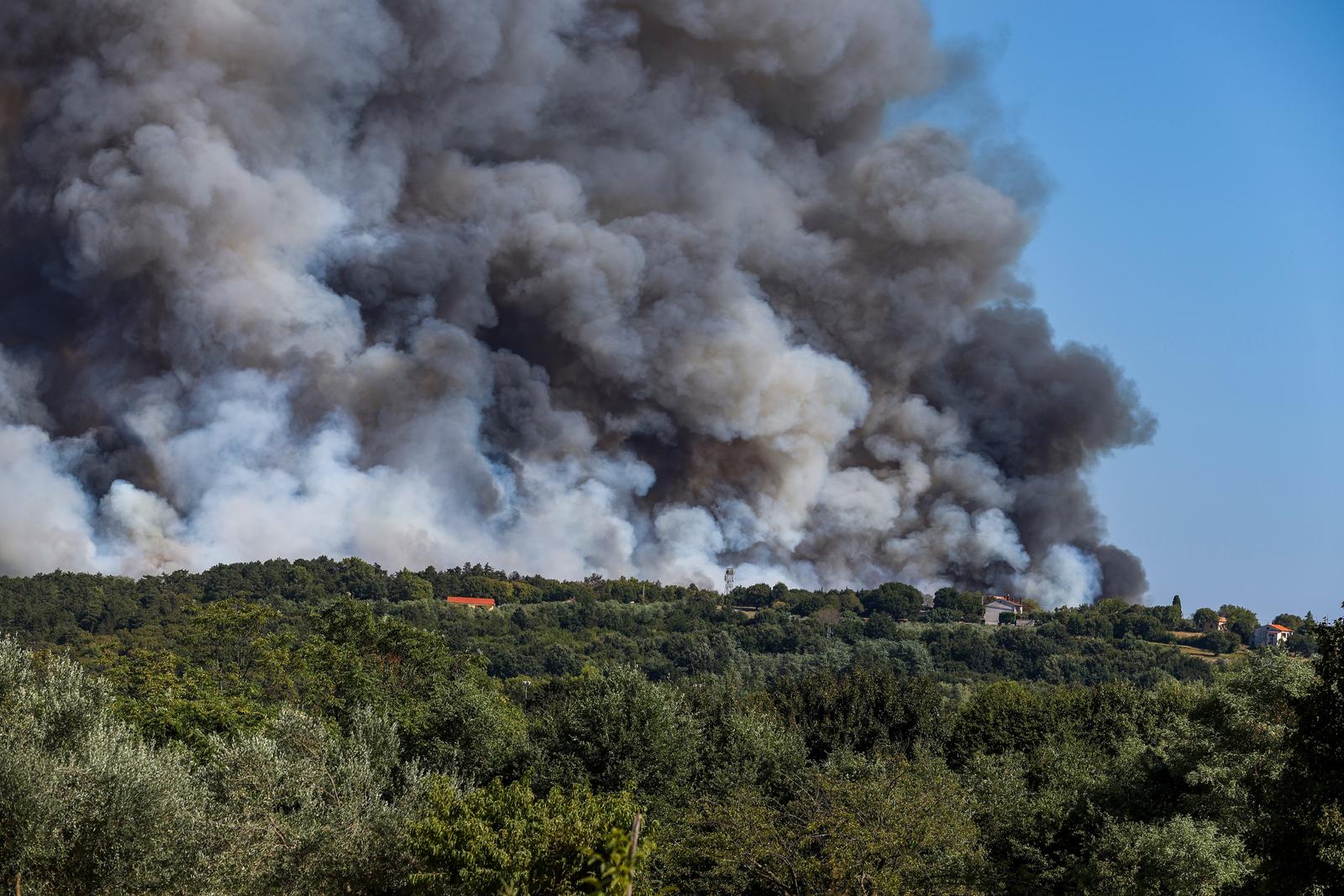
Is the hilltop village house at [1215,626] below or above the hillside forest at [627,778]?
above

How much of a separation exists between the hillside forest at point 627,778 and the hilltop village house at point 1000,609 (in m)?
50.6

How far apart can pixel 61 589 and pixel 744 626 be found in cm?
4791

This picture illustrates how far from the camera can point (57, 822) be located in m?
18.3

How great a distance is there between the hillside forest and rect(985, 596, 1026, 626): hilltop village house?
5058cm

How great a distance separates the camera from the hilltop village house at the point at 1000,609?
97.0 meters

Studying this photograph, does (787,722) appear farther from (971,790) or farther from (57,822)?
(57,822)

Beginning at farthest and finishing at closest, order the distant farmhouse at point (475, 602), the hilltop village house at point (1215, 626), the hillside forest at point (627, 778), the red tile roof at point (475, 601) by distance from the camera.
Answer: the red tile roof at point (475, 601), the hilltop village house at point (1215, 626), the distant farmhouse at point (475, 602), the hillside forest at point (627, 778)

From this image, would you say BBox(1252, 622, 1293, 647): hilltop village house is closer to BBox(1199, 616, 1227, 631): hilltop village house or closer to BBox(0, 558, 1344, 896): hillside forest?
BBox(1199, 616, 1227, 631): hilltop village house

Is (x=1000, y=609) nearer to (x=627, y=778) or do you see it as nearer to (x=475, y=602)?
(x=475, y=602)

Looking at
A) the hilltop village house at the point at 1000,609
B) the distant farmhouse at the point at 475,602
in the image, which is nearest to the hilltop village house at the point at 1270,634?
the hilltop village house at the point at 1000,609

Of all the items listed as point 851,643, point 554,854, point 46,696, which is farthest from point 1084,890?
point 851,643

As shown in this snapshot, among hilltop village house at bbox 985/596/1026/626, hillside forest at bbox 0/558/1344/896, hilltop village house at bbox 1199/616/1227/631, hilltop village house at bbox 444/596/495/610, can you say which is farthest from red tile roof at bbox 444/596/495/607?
hilltop village house at bbox 1199/616/1227/631

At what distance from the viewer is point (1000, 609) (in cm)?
9850

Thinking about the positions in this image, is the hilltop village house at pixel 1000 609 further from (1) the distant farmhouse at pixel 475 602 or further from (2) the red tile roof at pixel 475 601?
(2) the red tile roof at pixel 475 601
